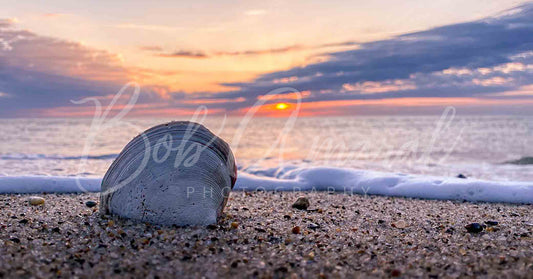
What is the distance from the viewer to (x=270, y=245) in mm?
3924

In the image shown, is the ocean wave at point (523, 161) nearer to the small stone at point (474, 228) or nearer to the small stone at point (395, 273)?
the small stone at point (474, 228)

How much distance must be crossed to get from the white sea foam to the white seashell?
3.47 m

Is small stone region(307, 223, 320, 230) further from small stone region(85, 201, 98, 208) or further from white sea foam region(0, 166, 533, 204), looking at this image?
white sea foam region(0, 166, 533, 204)

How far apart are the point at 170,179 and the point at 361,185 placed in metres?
4.87

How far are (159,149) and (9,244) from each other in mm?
1642

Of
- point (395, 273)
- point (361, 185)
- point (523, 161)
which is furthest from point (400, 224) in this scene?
point (523, 161)

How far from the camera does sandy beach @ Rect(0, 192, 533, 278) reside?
3.19 m

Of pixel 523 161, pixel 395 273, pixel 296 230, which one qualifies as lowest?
pixel 395 273

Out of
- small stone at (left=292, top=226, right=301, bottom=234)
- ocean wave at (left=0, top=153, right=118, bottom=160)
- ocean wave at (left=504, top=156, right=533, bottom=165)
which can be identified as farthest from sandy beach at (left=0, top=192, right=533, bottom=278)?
ocean wave at (left=504, top=156, right=533, bottom=165)

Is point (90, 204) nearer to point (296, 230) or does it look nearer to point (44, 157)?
point (296, 230)

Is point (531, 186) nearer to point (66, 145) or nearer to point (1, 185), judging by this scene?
point (1, 185)

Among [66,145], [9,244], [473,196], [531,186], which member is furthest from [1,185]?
[66,145]

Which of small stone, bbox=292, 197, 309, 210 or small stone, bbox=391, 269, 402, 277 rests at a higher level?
small stone, bbox=292, 197, 309, 210

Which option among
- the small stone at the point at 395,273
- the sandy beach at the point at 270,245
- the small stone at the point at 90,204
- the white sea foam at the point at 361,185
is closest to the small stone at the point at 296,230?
the sandy beach at the point at 270,245
